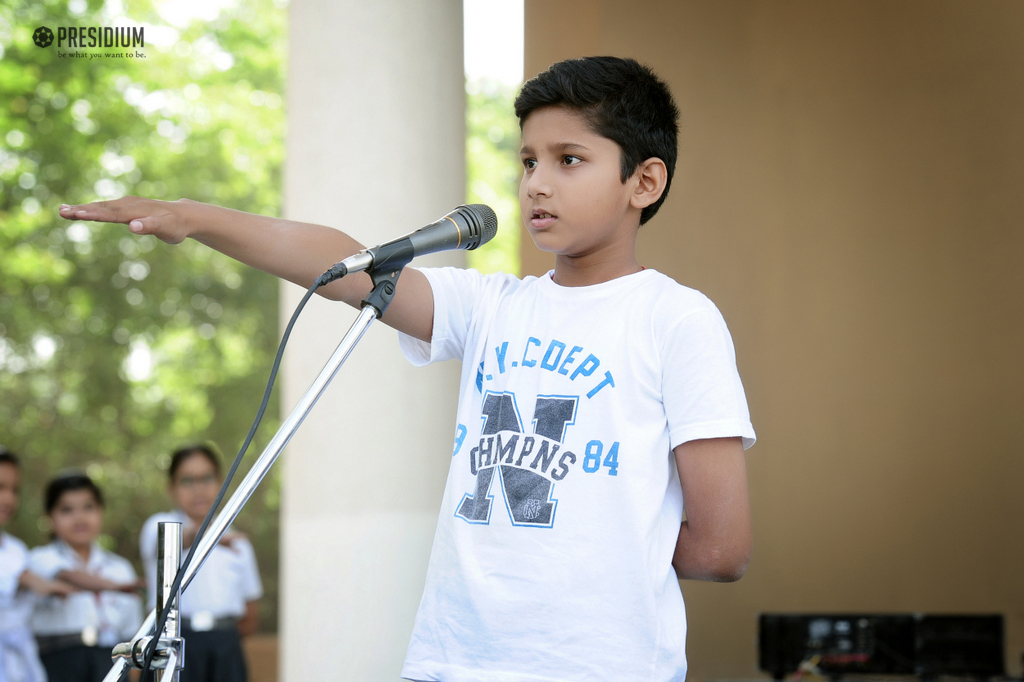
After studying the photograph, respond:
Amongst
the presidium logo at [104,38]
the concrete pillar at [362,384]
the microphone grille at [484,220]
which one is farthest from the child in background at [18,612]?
the microphone grille at [484,220]

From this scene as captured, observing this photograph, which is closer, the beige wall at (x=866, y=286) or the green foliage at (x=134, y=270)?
the beige wall at (x=866, y=286)

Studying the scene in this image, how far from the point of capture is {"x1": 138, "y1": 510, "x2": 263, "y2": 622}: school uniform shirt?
4.43 m

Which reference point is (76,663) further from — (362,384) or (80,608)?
(362,384)

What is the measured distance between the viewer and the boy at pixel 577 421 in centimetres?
133

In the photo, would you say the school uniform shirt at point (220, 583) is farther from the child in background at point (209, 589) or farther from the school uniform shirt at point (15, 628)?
the school uniform shirt at point (15, 628)

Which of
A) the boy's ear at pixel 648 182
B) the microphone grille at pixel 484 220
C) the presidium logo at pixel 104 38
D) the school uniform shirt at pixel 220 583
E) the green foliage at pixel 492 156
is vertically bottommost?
the school uniform shirt at pixel 220 583

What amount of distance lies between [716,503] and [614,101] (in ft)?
2.10

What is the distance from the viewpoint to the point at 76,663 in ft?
14.4

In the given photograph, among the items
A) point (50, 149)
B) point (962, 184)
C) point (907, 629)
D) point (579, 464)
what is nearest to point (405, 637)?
point (579, 464)

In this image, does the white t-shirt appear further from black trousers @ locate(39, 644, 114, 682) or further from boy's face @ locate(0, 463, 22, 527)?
boy's face @ locate(0, 463, 22, 527)

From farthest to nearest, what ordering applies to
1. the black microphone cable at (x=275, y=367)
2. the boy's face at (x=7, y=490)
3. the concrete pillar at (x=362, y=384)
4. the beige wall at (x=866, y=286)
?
the beige wall at (x=866, y=286) → the boy's face at (x=7, y=490) → the concrete pillar at (x=362, y=384) → the black microphone cable at (x=275, y=367)

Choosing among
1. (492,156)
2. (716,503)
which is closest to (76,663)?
(716,503)

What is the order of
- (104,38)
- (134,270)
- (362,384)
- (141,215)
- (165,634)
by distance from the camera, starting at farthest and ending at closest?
1. (134,270)
2. (104,38)
3. (362,384)
4. (141,215)
5. (165,634)

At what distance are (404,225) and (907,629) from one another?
3044mm
